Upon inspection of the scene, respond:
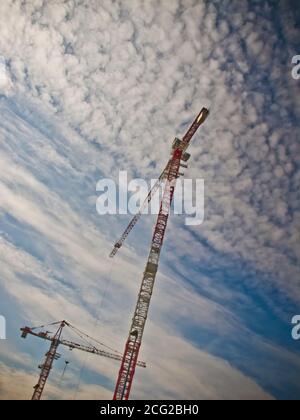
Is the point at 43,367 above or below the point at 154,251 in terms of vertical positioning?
below

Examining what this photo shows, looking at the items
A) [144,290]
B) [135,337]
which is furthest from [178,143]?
[135,337]

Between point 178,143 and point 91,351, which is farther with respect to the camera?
point 91,351
